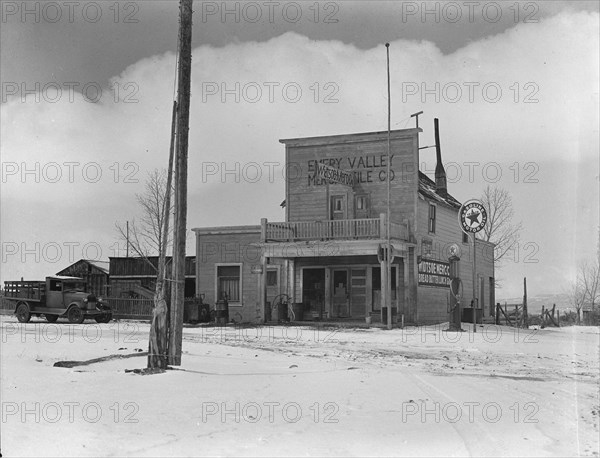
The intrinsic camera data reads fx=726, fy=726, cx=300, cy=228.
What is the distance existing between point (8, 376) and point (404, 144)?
20576mm

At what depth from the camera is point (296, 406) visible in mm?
8906

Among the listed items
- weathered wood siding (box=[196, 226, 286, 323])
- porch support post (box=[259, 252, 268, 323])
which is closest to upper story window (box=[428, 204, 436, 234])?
weathered wood siding (box=[196, 226, 286, 323])

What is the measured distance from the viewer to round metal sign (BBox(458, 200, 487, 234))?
22.9 m

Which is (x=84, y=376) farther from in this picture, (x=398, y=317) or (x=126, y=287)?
(x=126, y=287)

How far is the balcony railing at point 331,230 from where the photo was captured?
26.2m

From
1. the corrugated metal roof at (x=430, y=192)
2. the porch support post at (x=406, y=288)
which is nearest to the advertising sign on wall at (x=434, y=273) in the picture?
the porch support post at (x=406, y=288)

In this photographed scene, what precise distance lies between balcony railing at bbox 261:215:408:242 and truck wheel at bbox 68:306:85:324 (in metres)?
7.42

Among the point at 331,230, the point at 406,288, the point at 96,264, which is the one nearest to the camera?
the point at 331,230

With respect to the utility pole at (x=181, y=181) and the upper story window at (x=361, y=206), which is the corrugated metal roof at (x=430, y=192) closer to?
the upper story window at (x=361, y=206)

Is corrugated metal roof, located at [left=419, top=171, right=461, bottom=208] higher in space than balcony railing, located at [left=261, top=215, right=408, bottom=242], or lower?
higher

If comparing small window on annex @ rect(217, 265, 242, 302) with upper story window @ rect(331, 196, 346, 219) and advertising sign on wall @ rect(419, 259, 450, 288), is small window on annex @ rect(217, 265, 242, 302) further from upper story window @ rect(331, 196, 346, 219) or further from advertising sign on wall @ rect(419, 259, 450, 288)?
advertising sign on wall @ rect(419, 259, 450, 288)

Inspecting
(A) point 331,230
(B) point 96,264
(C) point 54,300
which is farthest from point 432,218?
(B) point 96,264

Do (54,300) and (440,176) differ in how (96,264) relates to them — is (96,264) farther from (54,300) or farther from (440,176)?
(440,176)

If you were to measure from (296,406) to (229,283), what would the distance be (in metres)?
22.7
